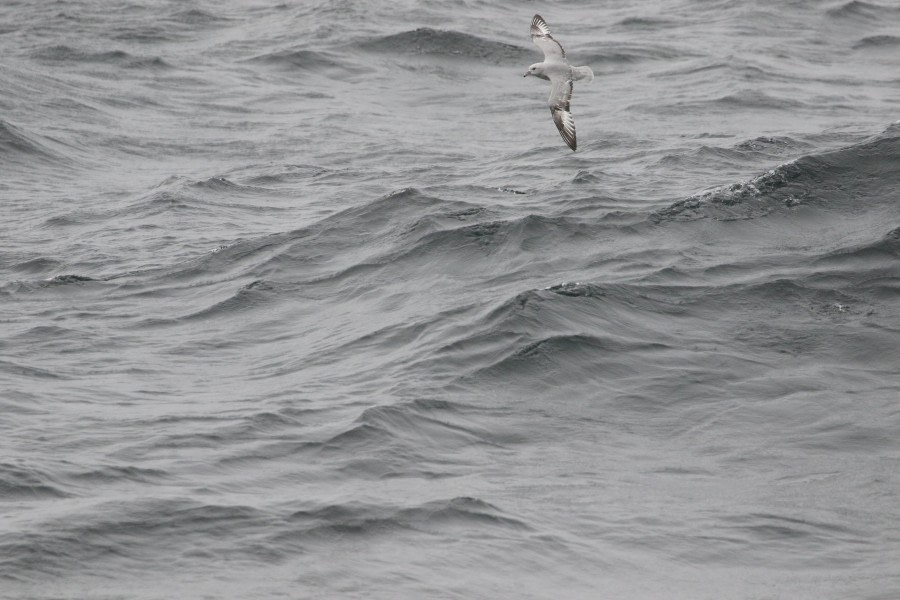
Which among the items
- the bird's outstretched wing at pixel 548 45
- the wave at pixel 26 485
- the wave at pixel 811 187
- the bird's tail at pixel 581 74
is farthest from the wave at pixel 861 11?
the wave at pixel 26 485

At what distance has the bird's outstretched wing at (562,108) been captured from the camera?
54.7ft

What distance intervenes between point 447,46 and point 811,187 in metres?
15.5

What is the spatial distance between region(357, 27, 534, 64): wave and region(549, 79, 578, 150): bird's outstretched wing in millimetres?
14575

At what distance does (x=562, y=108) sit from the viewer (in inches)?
679

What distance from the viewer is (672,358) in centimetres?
1380

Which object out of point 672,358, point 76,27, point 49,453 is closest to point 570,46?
Result: point 76,27

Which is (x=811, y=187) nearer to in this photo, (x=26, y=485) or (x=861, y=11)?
(x=26, y=485)

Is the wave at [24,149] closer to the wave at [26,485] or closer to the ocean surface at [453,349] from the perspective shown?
the ocean surface at [453,349]

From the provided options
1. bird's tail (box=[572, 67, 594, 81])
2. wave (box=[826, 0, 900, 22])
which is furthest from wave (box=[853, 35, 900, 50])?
bird's tail (box=[572, 67, 594, 81])

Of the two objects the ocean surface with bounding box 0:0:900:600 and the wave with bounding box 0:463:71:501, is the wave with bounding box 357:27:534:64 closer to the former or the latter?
the ocean surface with bounding box 0:0:900:600

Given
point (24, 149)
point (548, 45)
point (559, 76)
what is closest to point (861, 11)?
point (548, 45)

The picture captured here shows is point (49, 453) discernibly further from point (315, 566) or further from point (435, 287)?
point (435, 287)

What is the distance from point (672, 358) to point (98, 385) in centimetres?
558

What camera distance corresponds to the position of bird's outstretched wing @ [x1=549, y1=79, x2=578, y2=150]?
16.7 meters
